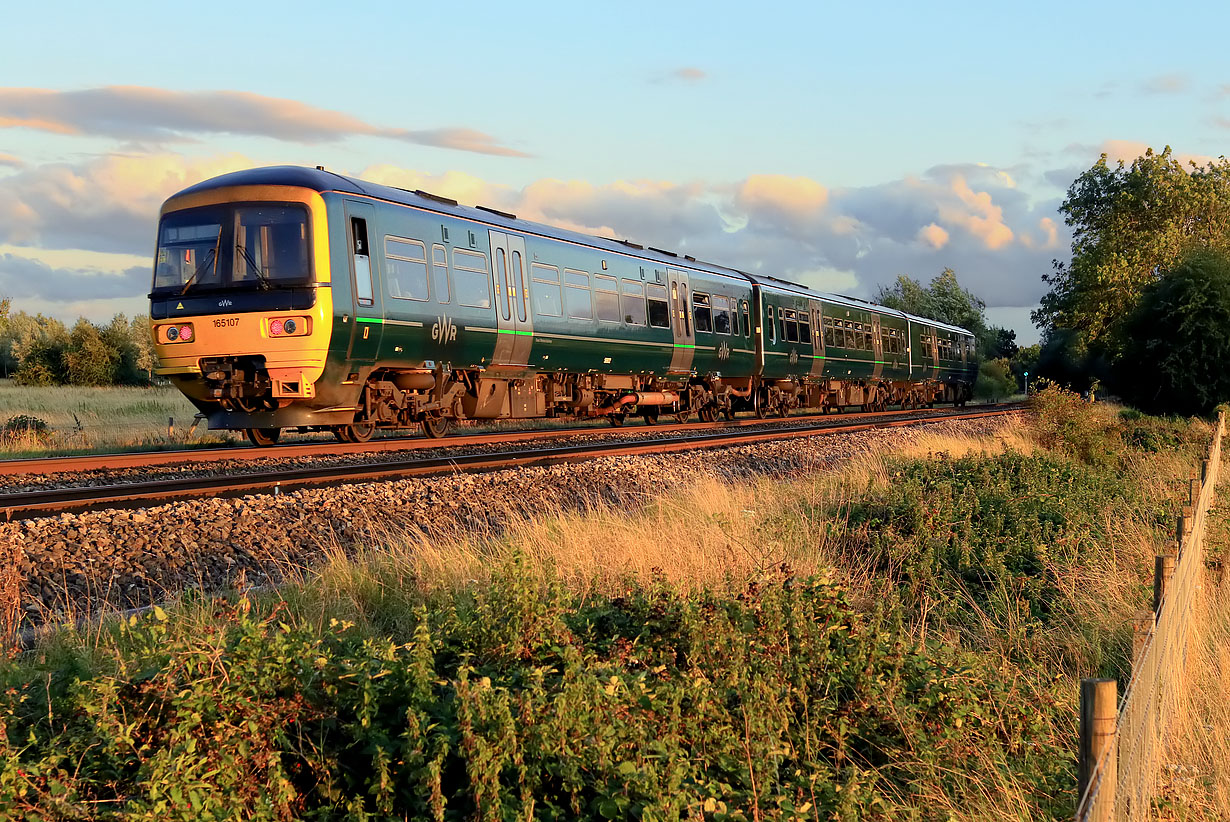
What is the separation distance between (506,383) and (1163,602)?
13834mm

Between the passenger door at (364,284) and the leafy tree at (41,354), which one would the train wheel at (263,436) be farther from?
the leafy tree at (41,354)

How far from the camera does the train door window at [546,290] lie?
18.0 meters

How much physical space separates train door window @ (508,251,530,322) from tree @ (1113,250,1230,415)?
17214 mm

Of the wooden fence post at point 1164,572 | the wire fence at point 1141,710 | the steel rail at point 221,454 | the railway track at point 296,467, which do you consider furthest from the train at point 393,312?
the wooden fence post at point 1164,572

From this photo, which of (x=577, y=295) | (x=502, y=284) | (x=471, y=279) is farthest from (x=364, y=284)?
(x=577, y=295)

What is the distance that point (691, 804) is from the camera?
11.8 feet

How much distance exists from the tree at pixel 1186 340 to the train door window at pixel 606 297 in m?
14.6

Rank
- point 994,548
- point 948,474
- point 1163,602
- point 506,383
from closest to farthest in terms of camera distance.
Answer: point 1163,602
point 994,548
point 948,474
point 506,383

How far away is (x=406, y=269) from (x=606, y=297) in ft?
19.3

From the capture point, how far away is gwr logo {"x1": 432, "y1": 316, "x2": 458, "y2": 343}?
50.7ft

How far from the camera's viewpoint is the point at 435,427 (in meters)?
17.4

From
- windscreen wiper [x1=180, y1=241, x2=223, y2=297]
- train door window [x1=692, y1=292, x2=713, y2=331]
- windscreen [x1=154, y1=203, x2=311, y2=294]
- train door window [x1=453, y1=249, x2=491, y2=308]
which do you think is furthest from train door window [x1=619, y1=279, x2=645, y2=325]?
windscreen wiper [x1=180, y1=241, x2=223, y2=297]

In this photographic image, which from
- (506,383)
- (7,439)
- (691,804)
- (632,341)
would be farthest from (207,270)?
(691,804)

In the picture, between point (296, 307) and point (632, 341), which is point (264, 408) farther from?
point (632, 341)
